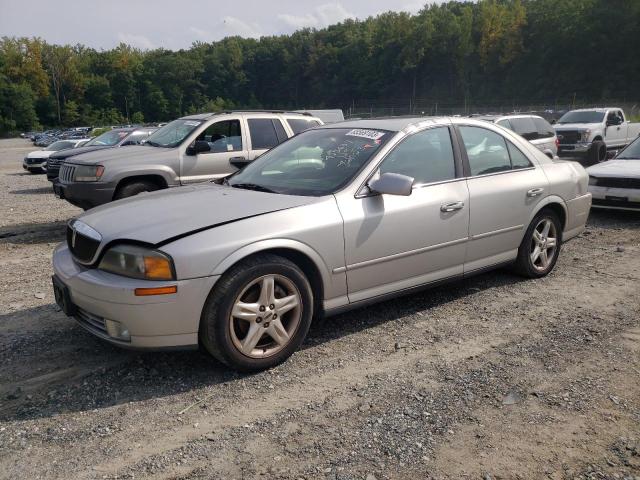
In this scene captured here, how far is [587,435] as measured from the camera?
291 cm

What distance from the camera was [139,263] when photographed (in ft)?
10.8

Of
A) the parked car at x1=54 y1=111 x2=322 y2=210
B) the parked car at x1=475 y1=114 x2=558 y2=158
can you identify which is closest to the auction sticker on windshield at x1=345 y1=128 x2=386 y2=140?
the parked car at x1=54 y1=111 x2=322 y2=210

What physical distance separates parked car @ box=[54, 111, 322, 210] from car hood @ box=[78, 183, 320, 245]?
3.97 metres

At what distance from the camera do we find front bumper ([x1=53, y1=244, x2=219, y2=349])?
10.6ft

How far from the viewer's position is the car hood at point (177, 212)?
344 cm

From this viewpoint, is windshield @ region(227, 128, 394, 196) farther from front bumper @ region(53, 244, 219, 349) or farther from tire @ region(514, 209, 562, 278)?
tire @ region(514, 209, 562, 278)

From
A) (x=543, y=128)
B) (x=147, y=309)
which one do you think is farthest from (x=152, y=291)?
(x=543, y=128)

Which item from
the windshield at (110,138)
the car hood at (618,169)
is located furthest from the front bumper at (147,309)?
the windshield at (110,138)

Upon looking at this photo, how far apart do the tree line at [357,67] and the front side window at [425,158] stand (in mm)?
69762

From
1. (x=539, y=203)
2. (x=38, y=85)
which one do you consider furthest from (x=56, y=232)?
(x=38, y=85)

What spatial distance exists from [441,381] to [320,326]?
1.22 metres

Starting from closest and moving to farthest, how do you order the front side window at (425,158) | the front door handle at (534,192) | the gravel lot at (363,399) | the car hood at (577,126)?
the gravel lot at (363,399) < the front side window at (425,158) < the front door handle at (534,192) < the car hood at (577,126)

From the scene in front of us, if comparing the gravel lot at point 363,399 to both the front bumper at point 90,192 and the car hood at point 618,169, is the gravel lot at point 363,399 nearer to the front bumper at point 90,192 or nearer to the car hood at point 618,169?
the front bumper at point 90,192

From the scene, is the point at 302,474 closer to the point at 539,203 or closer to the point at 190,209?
the point at 190,209
